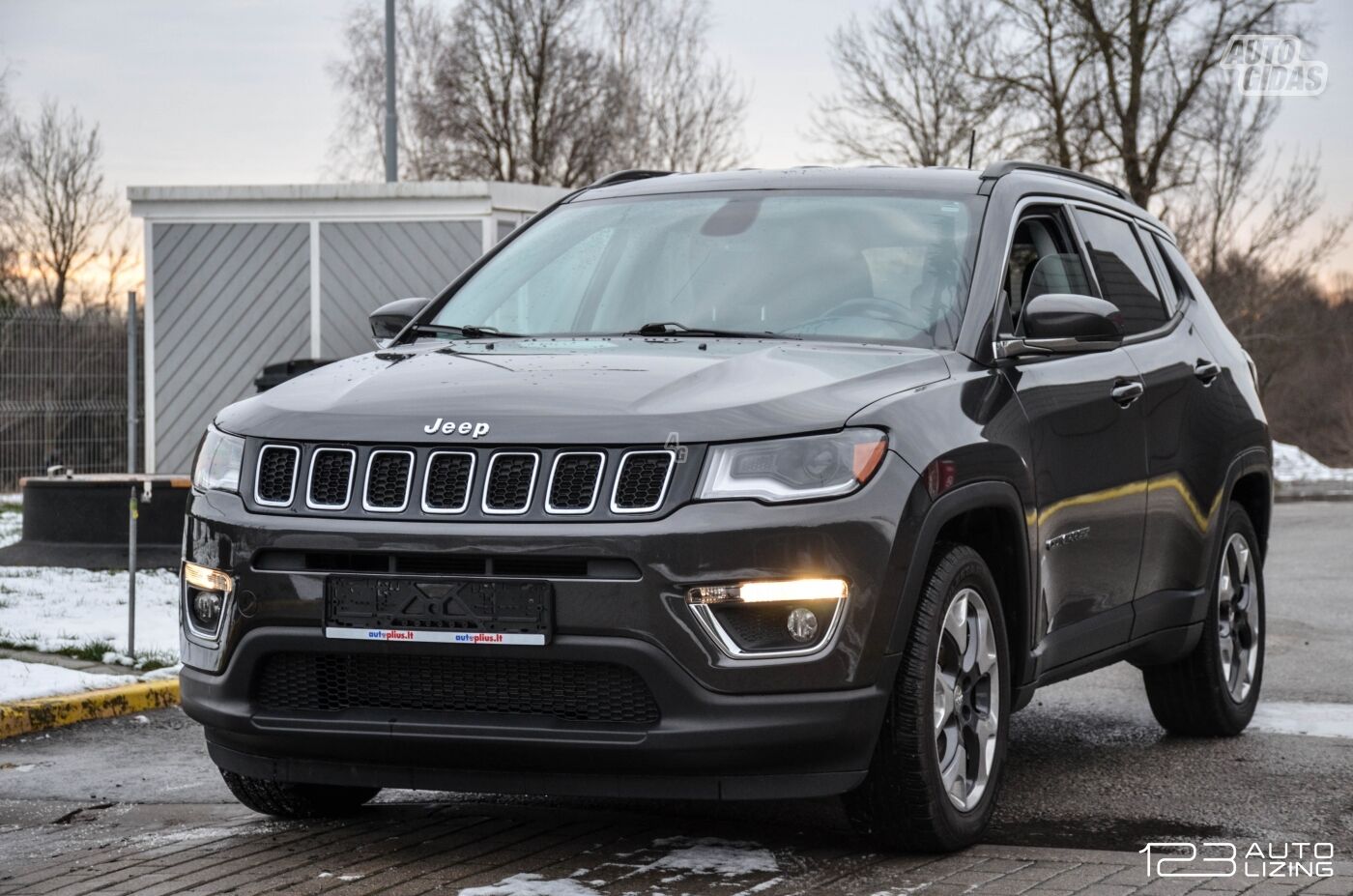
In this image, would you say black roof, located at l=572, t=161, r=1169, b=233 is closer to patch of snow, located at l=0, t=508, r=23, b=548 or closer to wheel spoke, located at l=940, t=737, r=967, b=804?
wheel spoke, located at l=940, t=737, r=967, b=804

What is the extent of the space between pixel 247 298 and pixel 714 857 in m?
13.4

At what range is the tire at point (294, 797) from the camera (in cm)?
519

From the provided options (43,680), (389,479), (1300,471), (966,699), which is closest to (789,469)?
(389,479)

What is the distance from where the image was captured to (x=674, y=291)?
5602mm

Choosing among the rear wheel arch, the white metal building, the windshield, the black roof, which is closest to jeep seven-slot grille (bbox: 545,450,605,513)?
the windshield

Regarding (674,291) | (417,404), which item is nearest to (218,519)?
(417,404)

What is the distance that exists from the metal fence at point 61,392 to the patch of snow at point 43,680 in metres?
14.5

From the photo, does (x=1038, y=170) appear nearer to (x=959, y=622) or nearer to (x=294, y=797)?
(x=959, y=622)

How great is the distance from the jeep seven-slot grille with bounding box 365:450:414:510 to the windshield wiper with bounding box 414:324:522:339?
118 centimetres

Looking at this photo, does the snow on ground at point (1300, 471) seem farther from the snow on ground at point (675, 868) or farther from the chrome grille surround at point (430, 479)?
the chrome grille surround at point (430, 479)

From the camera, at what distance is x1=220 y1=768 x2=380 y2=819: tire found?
17.0 feet

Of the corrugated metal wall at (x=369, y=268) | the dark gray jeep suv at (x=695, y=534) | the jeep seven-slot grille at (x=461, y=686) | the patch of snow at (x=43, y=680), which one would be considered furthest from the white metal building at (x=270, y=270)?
the jeep seven-slot grille at (x=461, y=686)

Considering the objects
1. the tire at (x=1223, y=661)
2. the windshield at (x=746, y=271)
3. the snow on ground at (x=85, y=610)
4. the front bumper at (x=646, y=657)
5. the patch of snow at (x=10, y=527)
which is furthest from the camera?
the patch of snow at (x=10, y=527)

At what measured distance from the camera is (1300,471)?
103ft
